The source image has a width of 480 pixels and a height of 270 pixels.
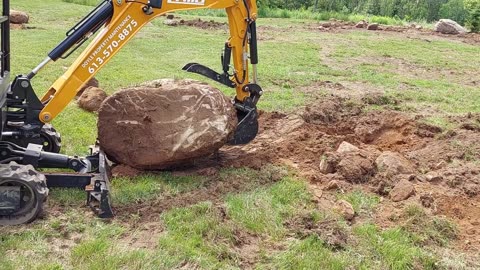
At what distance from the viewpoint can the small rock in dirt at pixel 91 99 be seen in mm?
8750

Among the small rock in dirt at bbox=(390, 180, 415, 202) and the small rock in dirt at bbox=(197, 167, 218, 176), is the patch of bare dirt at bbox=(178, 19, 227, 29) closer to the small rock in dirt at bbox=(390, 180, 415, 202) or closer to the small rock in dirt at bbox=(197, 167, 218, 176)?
the small rock in dirt at bbox=(197, 167, 218, 176)

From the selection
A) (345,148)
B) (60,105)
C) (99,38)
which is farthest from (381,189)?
(60,105)

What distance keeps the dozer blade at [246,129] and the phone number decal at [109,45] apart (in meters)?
1.78

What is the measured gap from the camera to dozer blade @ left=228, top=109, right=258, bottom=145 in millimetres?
6824

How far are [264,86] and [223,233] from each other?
23.1ft

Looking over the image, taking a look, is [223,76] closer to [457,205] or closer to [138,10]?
[138,10]

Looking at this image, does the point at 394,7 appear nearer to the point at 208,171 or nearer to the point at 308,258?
the point at 208,171

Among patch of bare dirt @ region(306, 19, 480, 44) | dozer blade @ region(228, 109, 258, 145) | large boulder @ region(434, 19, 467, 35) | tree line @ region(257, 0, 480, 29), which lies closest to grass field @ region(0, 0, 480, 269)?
dozer blade @ region(228, 109, 258, 145)

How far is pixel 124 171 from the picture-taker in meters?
6.18

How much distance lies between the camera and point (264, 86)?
11633mm

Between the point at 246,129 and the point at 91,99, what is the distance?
3.16 m

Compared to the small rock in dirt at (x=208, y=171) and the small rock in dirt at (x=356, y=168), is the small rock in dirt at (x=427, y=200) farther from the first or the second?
the small rock in dirt at (x=208, y=171)

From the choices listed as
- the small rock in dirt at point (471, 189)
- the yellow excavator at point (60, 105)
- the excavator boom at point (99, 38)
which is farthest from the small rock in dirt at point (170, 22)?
the small rock in dirt at point (471, 189)

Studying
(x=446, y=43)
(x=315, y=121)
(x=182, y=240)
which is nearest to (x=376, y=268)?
(x=182, y=240)
